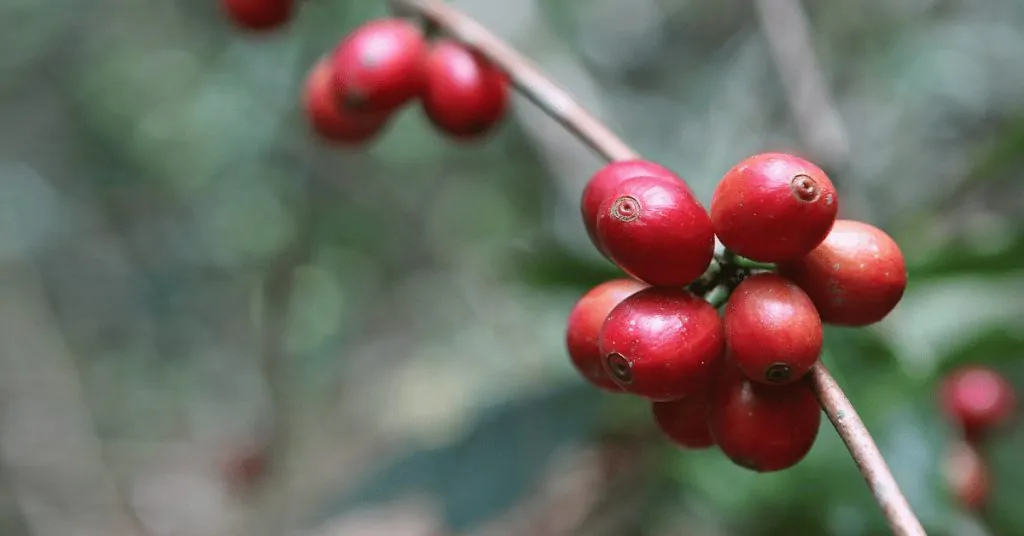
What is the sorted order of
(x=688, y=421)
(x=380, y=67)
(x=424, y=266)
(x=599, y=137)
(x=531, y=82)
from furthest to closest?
(x=424, y=266)
(x=380, y=67)
(x=531, y=82)
(x=599, y=137)
(x=688, y=421)

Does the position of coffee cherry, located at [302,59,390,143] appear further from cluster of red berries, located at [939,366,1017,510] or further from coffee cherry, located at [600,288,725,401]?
cluster of red berries, located at [939,366,1017,510]

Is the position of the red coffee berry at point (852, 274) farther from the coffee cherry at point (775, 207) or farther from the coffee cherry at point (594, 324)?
the coffee cherry at point (594, 324)

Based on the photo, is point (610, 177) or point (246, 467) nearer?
point (610, 177)

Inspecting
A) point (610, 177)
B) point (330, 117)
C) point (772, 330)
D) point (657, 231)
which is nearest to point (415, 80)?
point (330, 117)

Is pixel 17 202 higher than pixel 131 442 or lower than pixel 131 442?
higher

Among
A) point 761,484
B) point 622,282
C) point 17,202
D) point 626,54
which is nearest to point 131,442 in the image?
point 17,202

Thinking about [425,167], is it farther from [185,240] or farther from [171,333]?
[171,333]

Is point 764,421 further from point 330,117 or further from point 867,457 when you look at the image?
point 330,117
